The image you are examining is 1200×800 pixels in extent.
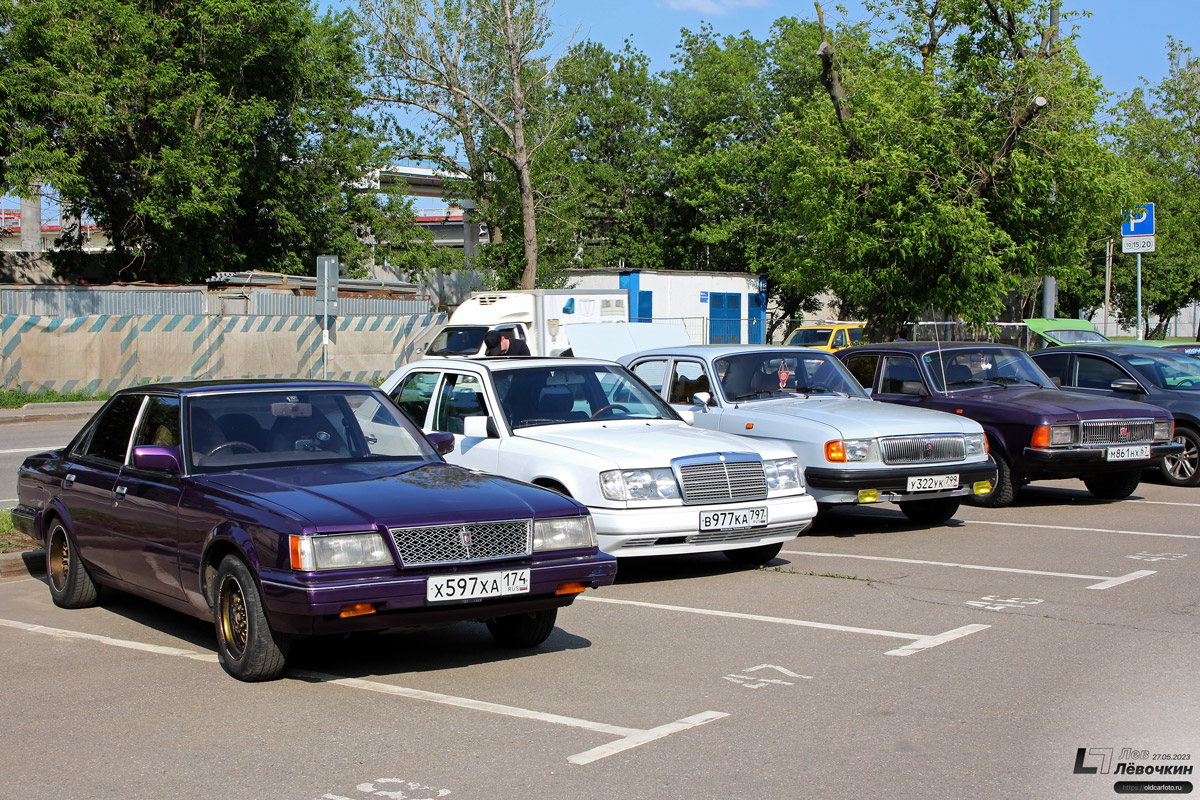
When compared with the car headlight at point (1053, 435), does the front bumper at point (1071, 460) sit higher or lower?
lower

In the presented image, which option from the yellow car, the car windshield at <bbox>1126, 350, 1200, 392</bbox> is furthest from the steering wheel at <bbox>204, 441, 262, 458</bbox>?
the yellow car

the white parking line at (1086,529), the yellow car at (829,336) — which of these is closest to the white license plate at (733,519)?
the white parking line at (1086,529)

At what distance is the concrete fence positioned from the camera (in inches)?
1059

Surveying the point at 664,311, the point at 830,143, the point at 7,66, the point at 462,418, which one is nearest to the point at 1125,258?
the point at 664,311

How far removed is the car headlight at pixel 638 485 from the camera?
792 cm

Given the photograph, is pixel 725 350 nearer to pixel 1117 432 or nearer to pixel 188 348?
pixel 1117 432

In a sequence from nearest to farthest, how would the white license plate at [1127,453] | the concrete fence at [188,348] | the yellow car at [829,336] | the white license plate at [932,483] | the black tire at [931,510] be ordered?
A: the white license plate at [932,483], the black tire at [931,510], the white license plate at [1127,453], the concrete fence at [188,348], the yellow car at [829,336]

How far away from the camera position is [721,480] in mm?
8203

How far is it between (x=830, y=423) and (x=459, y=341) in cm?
1602

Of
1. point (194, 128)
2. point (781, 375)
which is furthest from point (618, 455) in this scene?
point (194, 128)

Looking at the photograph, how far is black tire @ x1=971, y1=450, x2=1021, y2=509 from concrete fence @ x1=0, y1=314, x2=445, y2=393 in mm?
19212

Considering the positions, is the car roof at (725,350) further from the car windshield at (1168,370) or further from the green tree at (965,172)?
the green tree at (965,172)

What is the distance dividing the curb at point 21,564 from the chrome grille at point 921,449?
6.71 m

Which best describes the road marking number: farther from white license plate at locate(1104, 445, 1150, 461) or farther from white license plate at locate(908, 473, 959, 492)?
white license plate at locate(1104, 445, 1150, 461)
